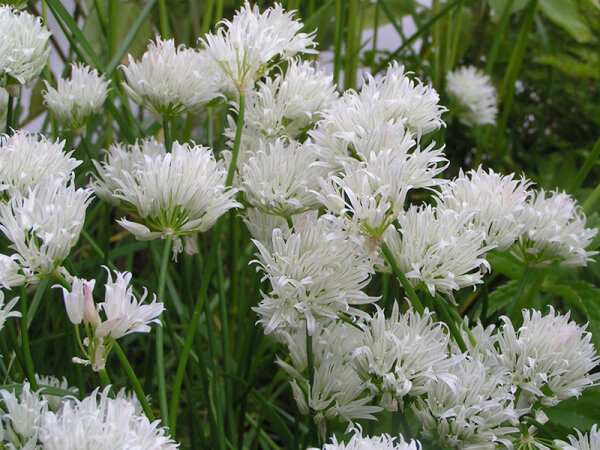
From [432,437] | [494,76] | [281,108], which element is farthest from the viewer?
[494,76]

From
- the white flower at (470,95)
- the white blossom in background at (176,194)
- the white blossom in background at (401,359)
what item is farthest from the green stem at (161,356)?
the white flower at (470,95)

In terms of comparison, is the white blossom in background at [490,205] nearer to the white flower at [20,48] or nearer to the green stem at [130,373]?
the green stem at [130,373]

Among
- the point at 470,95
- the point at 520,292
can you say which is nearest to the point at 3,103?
the point at 520,292

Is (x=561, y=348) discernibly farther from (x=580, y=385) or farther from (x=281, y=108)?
(x=281, y=108)

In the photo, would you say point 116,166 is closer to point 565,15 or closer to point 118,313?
point 118,313

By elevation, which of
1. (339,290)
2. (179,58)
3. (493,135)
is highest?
(179,58)

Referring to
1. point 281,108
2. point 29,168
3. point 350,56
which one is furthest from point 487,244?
point 350,56

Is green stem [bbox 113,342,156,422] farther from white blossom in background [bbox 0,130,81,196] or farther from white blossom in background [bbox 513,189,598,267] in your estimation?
white blossom in background [bbox 513,189,598,267]
